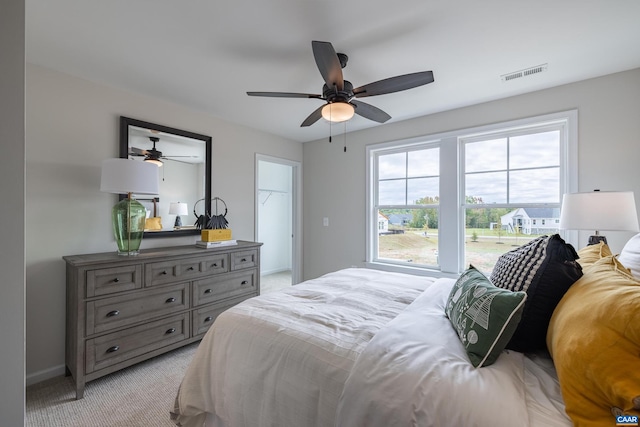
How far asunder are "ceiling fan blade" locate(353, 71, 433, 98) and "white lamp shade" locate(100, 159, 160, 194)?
186cm

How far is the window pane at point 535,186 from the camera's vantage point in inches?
105

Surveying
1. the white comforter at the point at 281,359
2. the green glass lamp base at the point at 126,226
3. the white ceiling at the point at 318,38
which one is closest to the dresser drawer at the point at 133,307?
the green glass lamp base at the point at 126,226

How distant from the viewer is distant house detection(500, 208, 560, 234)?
2695 millimetres

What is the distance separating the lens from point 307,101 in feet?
9.31

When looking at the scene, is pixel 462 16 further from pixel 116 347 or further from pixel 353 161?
pixel 116 347

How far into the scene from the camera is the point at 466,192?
3.14m

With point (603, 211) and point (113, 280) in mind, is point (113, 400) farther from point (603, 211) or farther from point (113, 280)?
point (603, 211)

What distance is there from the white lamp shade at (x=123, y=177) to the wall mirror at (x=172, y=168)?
468 millimetres

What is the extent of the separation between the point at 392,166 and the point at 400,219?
73 cm

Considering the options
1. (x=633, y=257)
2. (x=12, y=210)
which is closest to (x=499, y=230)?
(x=633, y=257)

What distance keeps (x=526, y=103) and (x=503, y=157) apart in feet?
1.79

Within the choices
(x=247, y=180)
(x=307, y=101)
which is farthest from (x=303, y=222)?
(x=307, y=101)

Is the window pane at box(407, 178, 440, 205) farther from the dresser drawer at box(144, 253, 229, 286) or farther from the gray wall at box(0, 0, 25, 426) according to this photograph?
the gray wall at box(0, 0, 25, 426)

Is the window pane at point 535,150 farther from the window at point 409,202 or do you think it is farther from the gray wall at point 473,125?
the window at point 409,202
